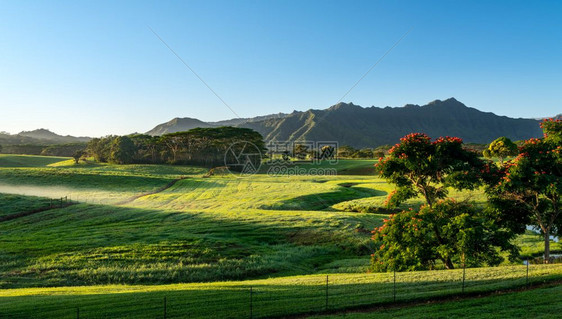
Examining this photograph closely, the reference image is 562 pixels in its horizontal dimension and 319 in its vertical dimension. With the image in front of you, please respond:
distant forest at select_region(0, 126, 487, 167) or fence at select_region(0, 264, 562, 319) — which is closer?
fence at select_region(0, 264, 562, 319)

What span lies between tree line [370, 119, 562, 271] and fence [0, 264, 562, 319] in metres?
2.80

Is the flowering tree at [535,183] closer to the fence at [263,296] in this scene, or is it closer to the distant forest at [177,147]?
the fence at [263,296]

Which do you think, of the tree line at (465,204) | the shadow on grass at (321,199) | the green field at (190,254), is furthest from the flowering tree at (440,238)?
the shadow on grass at (321,199)

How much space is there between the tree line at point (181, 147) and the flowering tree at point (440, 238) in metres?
101

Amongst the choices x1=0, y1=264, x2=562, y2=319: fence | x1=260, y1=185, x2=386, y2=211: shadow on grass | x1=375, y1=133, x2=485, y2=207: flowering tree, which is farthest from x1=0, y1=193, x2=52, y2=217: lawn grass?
x1=375, y1=133, x2=485, y2=207: flowering tree

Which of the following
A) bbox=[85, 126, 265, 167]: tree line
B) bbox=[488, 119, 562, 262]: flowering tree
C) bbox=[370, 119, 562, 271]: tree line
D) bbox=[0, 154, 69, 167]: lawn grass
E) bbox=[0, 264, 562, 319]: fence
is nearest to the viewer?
bbox=[0, 264, 562, 319]: fence

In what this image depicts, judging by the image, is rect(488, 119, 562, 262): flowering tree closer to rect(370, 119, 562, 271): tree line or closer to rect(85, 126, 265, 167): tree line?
rect(370, 119, 562, 271): tree line

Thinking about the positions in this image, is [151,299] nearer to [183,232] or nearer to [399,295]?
[399,295]

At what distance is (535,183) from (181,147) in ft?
397

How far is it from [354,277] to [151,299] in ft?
41.3

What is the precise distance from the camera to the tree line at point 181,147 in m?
125

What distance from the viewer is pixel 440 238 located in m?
25.1

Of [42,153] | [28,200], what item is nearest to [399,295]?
[28,200]

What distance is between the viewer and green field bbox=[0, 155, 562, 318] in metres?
18.4
